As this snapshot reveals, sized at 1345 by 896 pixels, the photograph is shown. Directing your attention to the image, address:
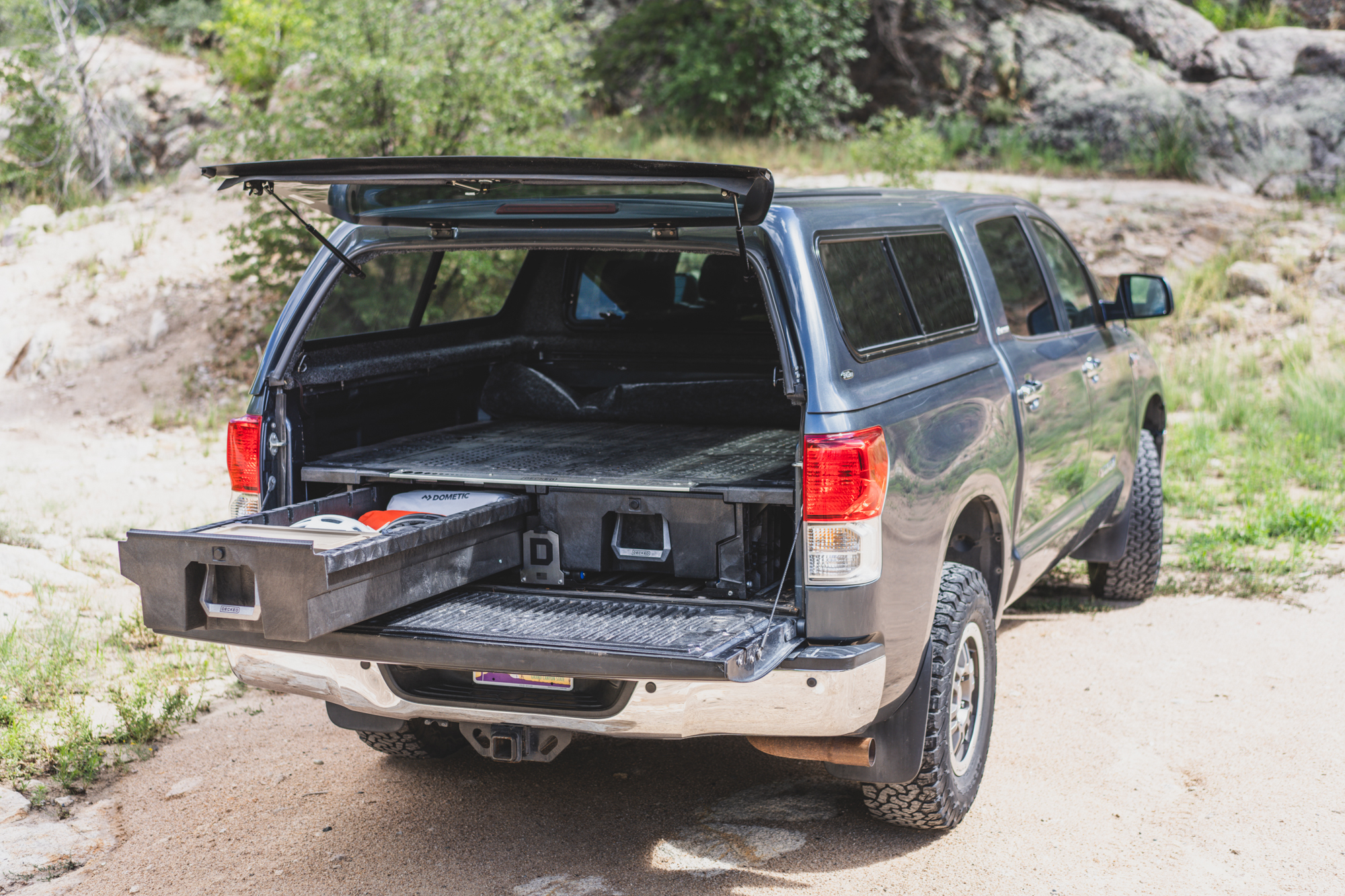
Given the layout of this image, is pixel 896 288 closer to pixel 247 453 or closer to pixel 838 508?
pixel 838 508

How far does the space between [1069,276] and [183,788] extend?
424 centimetres

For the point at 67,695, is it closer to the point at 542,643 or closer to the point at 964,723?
the point at 542,643

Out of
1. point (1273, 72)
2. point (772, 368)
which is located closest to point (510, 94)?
point (772, 368)

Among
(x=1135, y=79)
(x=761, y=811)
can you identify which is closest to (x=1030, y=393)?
(x=761, y=811)

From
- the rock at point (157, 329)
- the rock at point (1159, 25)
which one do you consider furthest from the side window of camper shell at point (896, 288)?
the rock at point (1159, 25)

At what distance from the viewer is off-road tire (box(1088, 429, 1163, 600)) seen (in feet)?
20.0

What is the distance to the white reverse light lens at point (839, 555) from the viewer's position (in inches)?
127

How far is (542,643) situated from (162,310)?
1070 cm

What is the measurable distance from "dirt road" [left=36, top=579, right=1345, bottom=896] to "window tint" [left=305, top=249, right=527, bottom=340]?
1615 mm

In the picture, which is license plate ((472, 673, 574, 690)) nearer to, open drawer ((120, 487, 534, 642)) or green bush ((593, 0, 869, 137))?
open drawer ((120, 487, 534, 642))

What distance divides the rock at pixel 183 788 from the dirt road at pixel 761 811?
0.08ft

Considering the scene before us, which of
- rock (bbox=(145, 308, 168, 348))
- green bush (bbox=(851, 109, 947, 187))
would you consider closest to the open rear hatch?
rock (bbox=(145, 308, 168, 348))

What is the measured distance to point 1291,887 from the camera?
345 cm

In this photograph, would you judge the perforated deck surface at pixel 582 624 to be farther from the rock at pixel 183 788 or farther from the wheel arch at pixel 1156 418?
the wheel arch at pixel 1156 418
